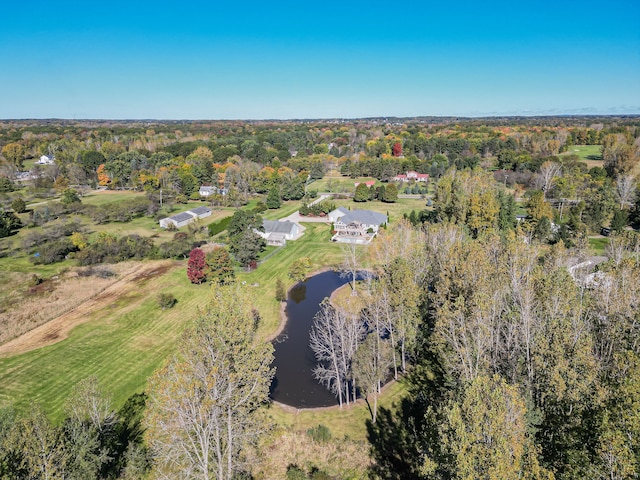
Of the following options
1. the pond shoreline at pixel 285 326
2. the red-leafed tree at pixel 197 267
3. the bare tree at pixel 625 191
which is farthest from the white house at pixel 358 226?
the bare tree at pixel 625 191

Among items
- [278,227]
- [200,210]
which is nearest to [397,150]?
[200,210]

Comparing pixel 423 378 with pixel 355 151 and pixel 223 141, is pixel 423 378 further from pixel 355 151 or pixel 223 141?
pixel 223 141

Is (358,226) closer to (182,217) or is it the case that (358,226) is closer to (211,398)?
(182,217)

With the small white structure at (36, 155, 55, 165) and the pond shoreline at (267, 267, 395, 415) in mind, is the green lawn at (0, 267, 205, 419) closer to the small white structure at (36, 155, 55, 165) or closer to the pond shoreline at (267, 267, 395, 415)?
the pond shoreline at (267, 267, 395, 415)

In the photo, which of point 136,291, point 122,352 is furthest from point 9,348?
point 136,291

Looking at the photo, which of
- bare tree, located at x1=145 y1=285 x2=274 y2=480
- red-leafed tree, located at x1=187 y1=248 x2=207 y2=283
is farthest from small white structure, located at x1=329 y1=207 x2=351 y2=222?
bare tree, located at x1=145 y1=285 x2=274 y2=480
